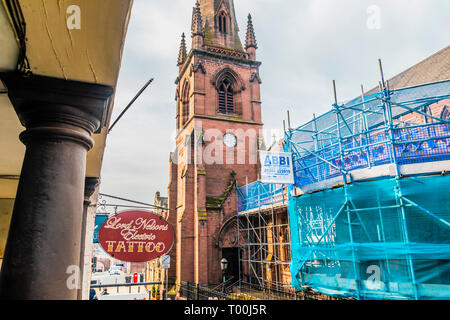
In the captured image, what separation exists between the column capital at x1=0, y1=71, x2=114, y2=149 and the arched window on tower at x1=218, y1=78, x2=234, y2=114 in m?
23.3

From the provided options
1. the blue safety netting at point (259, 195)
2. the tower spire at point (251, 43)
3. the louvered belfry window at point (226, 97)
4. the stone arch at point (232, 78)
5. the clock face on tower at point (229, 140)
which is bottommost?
the blue safety netting at point (259, 195)

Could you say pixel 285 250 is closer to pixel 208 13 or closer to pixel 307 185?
pixel 307 185

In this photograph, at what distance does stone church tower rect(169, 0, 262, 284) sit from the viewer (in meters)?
20.7

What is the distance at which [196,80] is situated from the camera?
80.7 ft

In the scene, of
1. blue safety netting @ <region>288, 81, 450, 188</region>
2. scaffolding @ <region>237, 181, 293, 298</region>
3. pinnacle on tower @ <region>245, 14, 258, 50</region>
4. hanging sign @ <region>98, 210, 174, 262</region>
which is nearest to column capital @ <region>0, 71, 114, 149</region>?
hanging sign @ <region>98, 210, 174, 262</region>

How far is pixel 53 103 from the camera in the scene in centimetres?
227

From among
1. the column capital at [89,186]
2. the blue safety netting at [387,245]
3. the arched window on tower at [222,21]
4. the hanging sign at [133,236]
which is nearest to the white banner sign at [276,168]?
the blue safety netting at [387,245]

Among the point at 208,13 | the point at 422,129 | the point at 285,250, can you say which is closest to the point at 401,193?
the point at 422,129

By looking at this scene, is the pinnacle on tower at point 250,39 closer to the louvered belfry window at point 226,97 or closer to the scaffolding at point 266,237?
the louvered belfry window at point 226,97

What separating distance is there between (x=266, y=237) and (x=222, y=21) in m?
21.1

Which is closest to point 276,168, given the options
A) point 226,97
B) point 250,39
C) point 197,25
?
point 226,97

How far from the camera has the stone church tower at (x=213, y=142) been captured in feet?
68.0

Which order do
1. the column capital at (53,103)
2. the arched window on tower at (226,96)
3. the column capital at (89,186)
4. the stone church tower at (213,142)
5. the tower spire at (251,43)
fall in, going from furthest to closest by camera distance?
the tower spire at (251,43)
the arched window on tower at (226,96)
the stone church tower at (213,142)
the column capital at (89,186)
the column capital at (53,103)

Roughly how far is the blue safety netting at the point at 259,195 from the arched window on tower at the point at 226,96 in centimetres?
736
